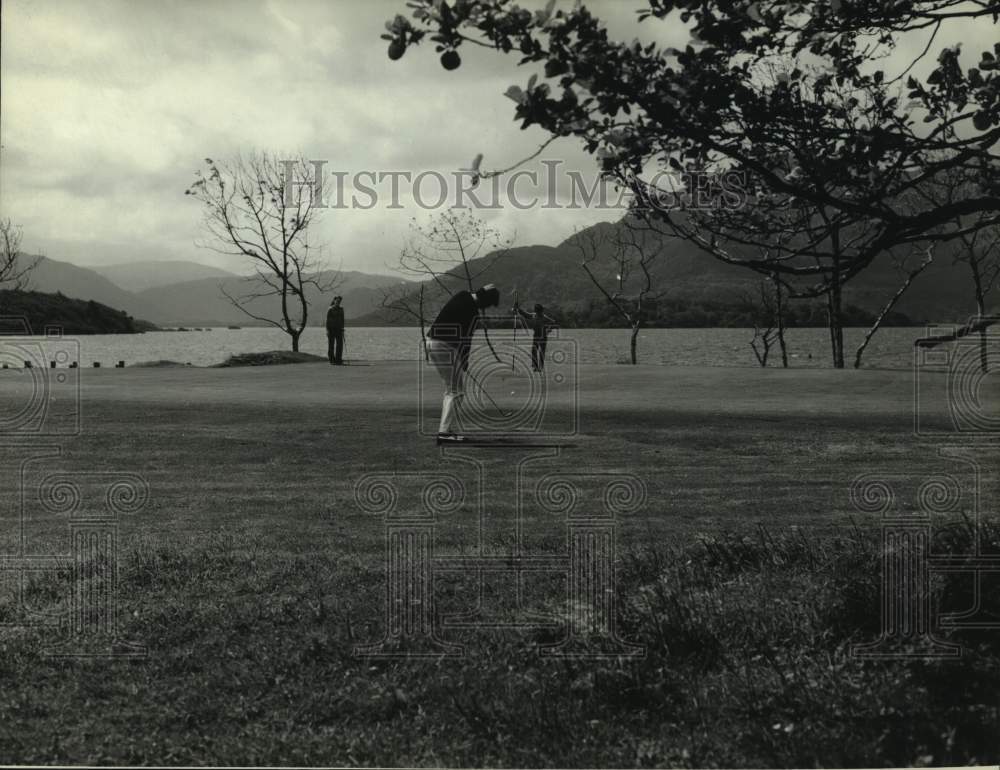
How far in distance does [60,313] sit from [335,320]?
51.1 metres

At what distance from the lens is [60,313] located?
7606 centimetres

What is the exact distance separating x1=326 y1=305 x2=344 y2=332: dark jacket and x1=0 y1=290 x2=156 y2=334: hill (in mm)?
10490

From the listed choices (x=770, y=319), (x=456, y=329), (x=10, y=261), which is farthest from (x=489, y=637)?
(x=770, y=319)

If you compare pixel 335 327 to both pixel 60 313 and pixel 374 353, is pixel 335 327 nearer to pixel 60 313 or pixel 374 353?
pixel 60 313

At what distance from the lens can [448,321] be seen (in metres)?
13.1

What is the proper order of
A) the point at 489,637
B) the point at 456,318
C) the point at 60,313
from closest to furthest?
the point at 489,637
the point at 456,318
the point at 60,313

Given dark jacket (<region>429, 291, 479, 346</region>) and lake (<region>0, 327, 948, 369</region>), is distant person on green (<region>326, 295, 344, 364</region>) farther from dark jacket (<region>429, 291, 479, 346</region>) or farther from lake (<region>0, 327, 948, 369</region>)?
dark jacket (<region>429, 291, 479, 346</region>)

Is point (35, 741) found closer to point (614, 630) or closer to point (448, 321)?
point (614, 630)

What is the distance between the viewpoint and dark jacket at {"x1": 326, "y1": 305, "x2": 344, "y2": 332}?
34.9 m

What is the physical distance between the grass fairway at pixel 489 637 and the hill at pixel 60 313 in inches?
898

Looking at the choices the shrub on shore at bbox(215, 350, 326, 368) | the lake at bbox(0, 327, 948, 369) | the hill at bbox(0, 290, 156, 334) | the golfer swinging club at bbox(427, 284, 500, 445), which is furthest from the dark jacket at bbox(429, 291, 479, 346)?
the shrub on shore at bbox(215, 350, 326, 368)

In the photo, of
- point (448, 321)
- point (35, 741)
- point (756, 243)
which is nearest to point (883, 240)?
point (756, 243)

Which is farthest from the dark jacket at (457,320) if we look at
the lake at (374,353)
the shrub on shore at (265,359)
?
the shrub on shore at (265,359)

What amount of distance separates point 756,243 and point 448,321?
692cm
